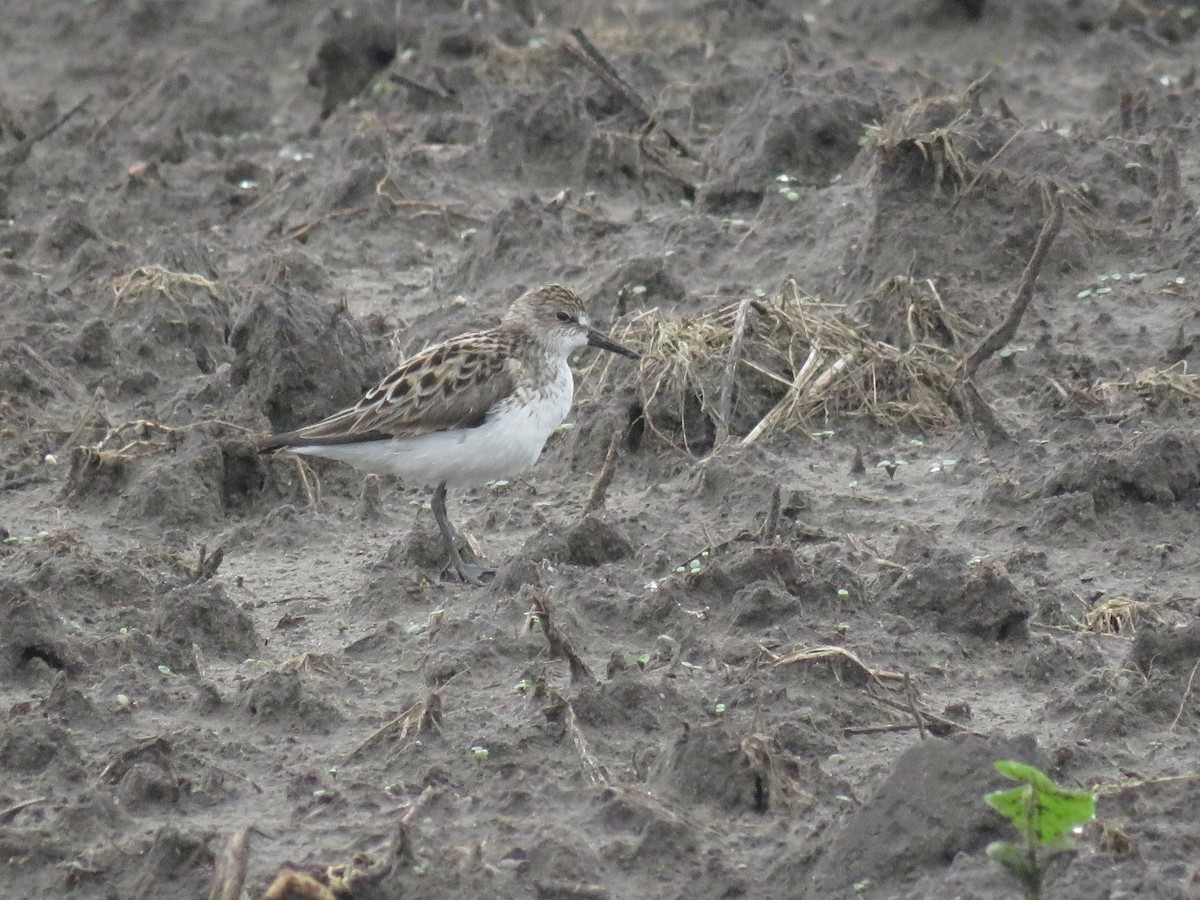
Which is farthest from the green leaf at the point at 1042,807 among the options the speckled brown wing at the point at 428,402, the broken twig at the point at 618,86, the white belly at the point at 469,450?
the broken twig at the point at 618,86

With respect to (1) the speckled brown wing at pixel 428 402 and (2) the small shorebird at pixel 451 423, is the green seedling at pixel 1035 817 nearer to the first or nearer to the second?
(2) the small shorebird at pixel 451 423

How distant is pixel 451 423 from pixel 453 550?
1.87 ft

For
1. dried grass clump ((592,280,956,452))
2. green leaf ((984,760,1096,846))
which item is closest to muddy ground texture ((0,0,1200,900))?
dried grass clump ((592,280,956,452))

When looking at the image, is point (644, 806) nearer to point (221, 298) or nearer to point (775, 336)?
point (775, 336)

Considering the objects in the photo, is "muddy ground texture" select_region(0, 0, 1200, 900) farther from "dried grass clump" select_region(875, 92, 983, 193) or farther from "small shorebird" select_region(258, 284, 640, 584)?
"small shorebird" select_region(258, 284, 640, 584)

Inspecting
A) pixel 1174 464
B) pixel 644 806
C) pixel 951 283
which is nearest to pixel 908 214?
pixel 951 283

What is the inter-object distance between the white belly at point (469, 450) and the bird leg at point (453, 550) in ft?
0.34

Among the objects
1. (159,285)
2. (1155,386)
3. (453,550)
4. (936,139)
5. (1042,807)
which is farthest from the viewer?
(159,285)

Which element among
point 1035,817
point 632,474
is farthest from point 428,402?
point 1035,817

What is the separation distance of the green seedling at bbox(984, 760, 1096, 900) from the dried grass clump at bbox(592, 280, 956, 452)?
4170 millimetres

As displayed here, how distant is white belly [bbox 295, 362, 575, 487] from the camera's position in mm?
8477

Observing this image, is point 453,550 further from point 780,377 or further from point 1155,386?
point 1155,386

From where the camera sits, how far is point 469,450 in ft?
27.8

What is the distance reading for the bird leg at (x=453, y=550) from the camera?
27.0 feet
